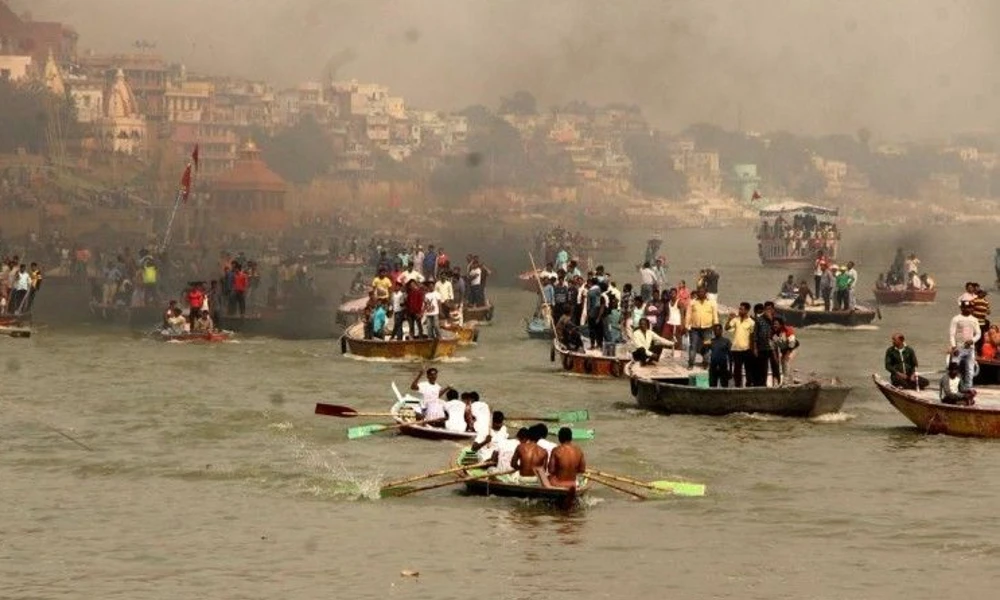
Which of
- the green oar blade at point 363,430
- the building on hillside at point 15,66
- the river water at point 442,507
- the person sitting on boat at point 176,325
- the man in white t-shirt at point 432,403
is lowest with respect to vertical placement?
the river water at point 442,507

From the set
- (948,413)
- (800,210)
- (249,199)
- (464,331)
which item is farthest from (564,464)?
(249,199)

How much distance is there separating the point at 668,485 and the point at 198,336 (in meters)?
26.9

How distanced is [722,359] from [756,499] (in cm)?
620

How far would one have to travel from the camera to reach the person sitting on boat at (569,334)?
47.4 meters

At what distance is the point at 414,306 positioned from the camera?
4784 centimetres

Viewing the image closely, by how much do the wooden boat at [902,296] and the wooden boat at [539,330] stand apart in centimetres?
2250

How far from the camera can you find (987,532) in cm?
2902

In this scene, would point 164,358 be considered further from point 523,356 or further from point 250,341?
point 523,356

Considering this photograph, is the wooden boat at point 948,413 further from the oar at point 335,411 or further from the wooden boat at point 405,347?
the wooden boat at point 405,347

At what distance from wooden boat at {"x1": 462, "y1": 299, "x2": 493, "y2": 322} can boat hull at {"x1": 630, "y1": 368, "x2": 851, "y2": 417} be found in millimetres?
20926

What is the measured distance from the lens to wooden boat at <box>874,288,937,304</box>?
79062mm

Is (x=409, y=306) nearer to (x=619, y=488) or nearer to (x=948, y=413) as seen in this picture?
(x=948, y=413)

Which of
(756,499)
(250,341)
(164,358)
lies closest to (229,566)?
(756,499)

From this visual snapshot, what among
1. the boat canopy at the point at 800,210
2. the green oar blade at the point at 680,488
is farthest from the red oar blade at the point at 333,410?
the boat canopy at the point at 800,210
